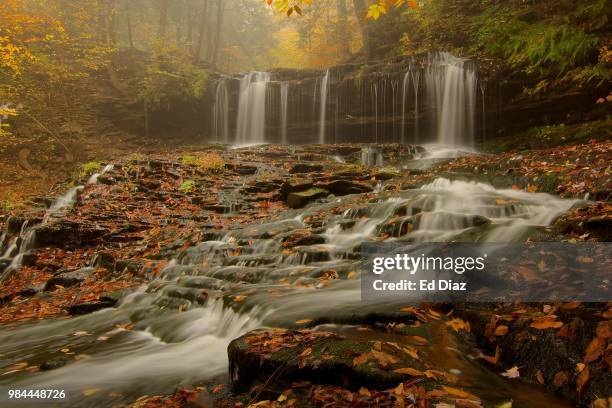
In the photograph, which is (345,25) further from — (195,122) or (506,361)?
(506,361)

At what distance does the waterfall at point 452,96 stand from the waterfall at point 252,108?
8160mm

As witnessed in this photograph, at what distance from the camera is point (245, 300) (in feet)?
14.8

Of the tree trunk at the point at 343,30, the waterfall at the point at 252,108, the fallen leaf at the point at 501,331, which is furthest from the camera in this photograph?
the tree trunk at the point at 343,30

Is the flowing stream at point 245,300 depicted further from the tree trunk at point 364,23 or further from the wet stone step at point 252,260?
the tree trunk at point 364,23

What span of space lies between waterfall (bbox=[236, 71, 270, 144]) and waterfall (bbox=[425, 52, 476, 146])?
8.16 metres

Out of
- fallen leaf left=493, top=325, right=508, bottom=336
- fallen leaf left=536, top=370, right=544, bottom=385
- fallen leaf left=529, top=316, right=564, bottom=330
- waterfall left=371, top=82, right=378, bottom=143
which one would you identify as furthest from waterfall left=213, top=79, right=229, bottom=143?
fallen leaf left=536, top=370, right=544, bottom=385

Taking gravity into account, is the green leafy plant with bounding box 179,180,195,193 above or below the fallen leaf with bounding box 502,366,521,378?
above

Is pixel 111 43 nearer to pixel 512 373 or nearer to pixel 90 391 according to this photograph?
pixel 90 391

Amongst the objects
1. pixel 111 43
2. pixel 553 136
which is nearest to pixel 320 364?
pixel 553 136

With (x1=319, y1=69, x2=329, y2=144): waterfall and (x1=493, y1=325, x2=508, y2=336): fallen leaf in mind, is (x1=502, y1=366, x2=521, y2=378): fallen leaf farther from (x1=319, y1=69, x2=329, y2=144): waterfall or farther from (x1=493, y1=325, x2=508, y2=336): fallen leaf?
(x1=319, y1=69, x2=329, y2=144): waterfall

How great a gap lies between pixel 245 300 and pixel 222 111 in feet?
57.6

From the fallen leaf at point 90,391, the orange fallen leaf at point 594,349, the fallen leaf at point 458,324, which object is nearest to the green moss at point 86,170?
the fallen leaf at point 90,391

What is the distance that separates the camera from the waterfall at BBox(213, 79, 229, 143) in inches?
808

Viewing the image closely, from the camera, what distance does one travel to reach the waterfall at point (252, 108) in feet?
64.7
